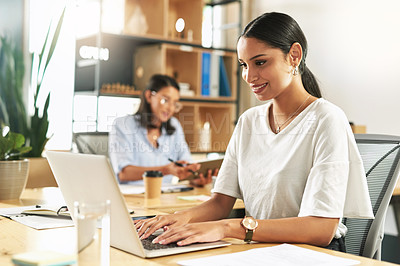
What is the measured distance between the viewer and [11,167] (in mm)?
1920

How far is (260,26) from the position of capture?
5.19 feet

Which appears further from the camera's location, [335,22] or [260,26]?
[335,22]

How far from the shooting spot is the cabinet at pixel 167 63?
4137mm

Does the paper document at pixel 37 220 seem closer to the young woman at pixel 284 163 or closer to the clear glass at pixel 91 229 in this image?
the young woman at pixel 284 163

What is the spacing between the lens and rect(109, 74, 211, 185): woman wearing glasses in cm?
320

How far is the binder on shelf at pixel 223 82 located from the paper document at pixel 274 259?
3.56 m

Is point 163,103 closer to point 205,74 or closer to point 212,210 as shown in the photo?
point 205,74

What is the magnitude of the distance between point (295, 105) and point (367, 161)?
0.35 metres

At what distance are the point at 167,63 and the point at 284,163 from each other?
10.5ft

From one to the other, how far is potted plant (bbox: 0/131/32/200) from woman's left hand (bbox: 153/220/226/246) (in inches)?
36.2

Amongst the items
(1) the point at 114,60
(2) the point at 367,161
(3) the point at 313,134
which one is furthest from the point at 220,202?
(1) the point at 114,60

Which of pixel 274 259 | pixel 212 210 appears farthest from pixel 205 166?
pixel 274 259

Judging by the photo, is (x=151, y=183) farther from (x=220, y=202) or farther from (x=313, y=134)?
(x=313, y=134)

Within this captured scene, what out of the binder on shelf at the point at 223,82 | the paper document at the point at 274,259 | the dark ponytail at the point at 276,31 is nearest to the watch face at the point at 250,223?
the paper document at the point at 274,259
